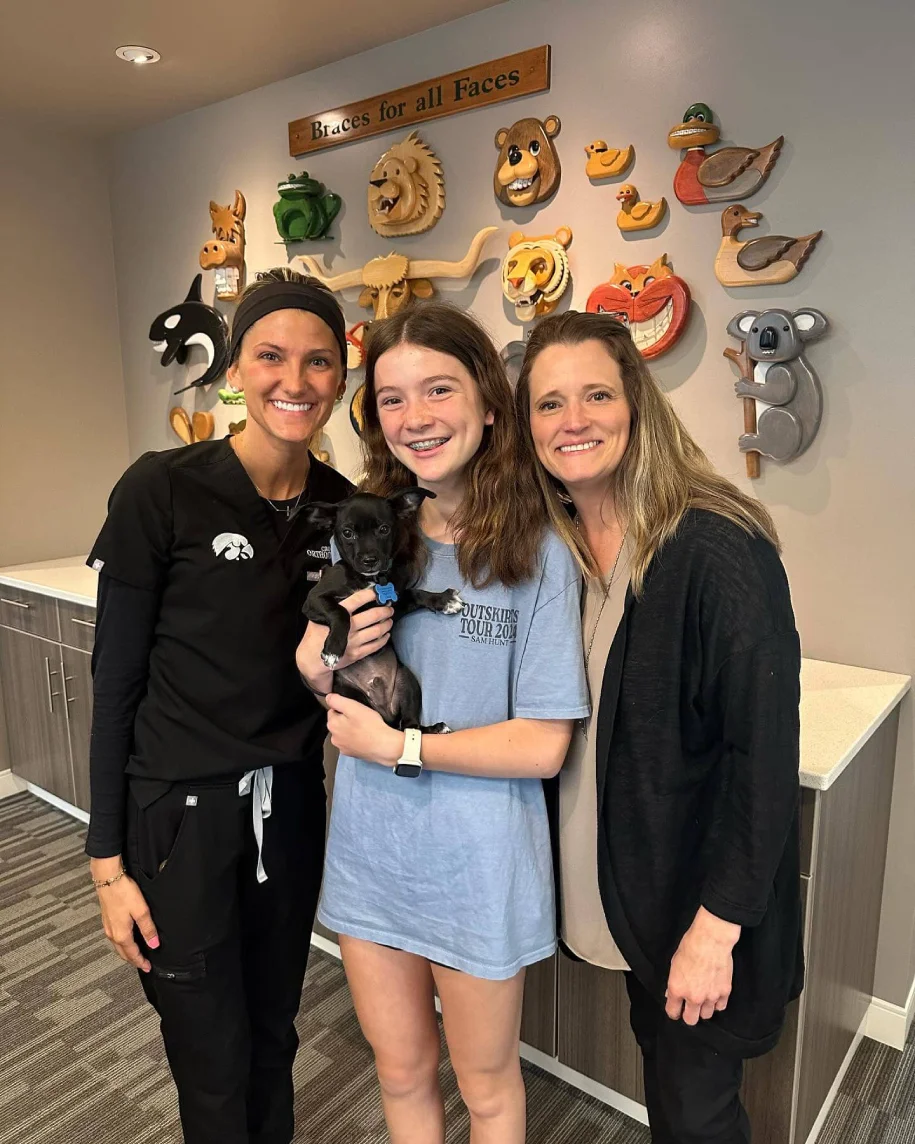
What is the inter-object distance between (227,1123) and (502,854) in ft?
2.53

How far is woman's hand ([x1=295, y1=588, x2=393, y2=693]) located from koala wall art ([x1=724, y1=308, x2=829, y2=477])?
51.3 inches

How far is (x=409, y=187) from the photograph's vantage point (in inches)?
105

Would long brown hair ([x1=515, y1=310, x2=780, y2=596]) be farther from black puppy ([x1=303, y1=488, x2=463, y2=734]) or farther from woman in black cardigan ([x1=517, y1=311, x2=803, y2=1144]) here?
black puppy ([x1=303, y1=488, x2=463, y2=734])

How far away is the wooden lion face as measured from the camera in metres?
2.65

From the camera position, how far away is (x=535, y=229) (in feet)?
8.10

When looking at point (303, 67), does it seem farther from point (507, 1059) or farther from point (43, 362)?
point (507, 1059)

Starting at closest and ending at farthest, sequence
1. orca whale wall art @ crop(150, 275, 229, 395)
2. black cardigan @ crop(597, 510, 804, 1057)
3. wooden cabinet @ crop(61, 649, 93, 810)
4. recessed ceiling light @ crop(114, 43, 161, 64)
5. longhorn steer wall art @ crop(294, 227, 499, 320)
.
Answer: black cardigan @ crop(597, 510, 804, 1057) → longhorn steer wall art @ crop(294, 227, 499, 320) → recessed ceiling light @ crop(114, 43, 161, 64) → wooden cabinet @ crop(61, 649, 93, 810) → orca whale wall art @ crop(150, 275, 229, 395)

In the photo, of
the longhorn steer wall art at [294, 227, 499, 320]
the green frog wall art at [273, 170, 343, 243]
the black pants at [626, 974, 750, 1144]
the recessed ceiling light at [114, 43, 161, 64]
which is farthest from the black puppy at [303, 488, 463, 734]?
the recessed ceiling light at [114, 43, 161, 64]

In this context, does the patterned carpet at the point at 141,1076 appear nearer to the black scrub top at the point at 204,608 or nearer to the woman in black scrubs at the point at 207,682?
the woman in black scrubs at the point at 207,682

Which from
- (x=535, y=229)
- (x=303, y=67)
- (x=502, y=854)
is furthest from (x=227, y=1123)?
(x=303, y=67)

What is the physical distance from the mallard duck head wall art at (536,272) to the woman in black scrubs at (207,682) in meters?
1.14

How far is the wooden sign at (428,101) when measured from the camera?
93.7 inches

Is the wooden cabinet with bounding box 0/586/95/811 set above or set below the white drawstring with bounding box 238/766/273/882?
below

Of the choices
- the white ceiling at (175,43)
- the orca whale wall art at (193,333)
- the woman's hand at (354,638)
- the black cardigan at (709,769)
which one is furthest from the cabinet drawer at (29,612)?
the black cardigan at (709,769)
